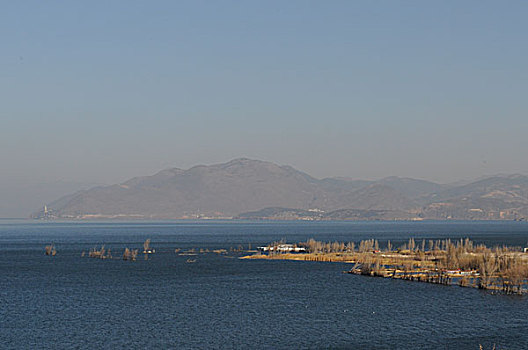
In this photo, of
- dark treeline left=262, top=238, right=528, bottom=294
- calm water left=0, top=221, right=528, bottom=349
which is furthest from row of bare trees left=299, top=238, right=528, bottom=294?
calm water left=0, top=221, right=528, bottom=349

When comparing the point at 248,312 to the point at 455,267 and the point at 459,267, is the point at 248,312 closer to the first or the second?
the point at 459,267

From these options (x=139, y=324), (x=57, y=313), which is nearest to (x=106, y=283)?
(x=57, y=313)

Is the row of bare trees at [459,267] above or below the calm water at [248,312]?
above

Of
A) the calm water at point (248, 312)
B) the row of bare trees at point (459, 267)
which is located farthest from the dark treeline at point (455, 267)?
the calm water at point (248, 312)

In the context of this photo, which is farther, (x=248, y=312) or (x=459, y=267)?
(x=459, y=267)

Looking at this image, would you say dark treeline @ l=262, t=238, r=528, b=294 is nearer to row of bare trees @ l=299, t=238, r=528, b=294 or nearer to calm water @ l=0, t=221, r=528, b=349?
row of bare trees @ l=299, t=238, r=528, b=294

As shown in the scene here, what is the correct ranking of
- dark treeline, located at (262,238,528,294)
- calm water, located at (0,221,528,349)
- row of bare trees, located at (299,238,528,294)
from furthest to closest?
dark treeline, located at (262,238,528,294) → row of bare trees, located at (299,238,528,294) → calm water, located at (0,221,528,349)

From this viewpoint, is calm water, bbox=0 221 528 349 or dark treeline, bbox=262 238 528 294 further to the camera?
dark treeline, bbox=262 238 528 294

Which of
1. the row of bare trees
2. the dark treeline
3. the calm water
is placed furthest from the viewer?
the dark treeline

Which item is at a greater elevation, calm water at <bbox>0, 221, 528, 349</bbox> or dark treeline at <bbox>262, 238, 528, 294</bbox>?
dark treeline at <bbox>262, 238, 528, 294</bbox>

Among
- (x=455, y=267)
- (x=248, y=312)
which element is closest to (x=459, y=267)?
(x=455, y=267)

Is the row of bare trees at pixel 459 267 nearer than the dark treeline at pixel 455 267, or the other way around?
the row of bare trees at pixel 459 267

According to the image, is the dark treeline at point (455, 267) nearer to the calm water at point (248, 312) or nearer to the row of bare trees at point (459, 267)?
the row of bare trees at point (459, 267)

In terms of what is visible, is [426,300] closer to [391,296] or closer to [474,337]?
[391,296]
